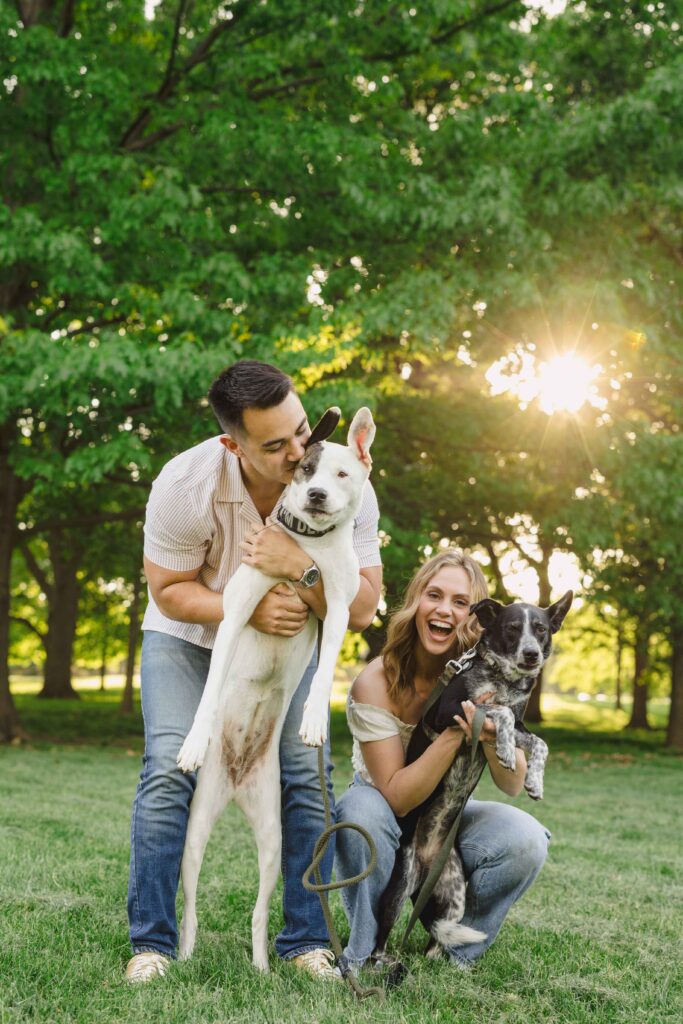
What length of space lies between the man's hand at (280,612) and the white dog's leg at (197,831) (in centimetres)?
48

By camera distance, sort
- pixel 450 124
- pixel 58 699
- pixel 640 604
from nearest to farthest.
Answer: pixel 450 124 → pixel 640 604 → pixel 58 699

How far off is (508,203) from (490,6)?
339cm

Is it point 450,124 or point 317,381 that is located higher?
point 450,124

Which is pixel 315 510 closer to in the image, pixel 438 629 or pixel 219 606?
pixel 219 606

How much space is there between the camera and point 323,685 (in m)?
3.01

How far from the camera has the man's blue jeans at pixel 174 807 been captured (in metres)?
3.36

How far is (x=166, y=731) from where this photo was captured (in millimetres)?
3438

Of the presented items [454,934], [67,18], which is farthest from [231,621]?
[67,18]

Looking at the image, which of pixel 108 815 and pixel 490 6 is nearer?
pixel 108 815

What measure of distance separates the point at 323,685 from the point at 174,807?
Answer: 77 cm

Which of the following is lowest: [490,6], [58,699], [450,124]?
[58,699]

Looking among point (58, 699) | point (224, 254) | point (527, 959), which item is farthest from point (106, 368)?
point (58, 699)

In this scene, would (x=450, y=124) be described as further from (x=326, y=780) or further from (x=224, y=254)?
(x=326, y=780)

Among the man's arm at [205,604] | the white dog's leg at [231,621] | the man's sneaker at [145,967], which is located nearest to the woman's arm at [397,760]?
the man's arm at [205,604]
